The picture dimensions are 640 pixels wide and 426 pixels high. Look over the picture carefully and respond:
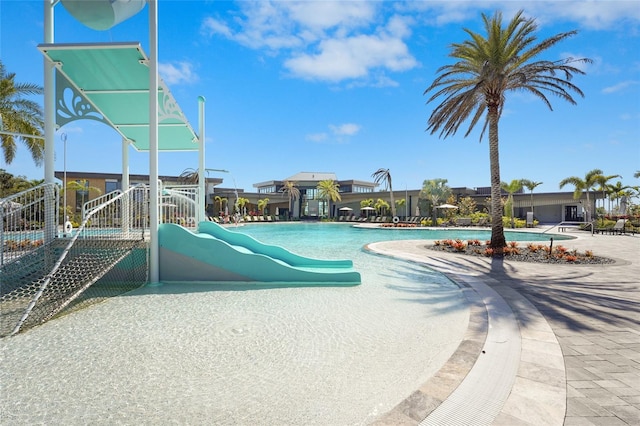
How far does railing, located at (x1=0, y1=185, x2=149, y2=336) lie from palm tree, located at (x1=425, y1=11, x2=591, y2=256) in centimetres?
1151

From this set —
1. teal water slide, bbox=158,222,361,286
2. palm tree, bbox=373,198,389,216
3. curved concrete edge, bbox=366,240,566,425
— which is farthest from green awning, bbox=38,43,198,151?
palm tree, bbox=373,198,389,216

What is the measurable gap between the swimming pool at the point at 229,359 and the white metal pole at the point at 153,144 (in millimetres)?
1129

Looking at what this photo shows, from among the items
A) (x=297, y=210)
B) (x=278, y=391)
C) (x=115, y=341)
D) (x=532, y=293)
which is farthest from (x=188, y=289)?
(x=297, y=210)

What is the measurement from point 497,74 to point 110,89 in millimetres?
12243

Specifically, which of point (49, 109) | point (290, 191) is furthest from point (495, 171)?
point (290, 191)

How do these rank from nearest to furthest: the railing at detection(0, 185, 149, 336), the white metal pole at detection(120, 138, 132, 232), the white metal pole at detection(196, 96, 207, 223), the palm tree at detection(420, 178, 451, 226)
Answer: the railing at detection(0, 185, 149, 336) → the white metal pole at detection(120, 138, 132, 232) → the white metal pole at detection(196, 96, 207, 223) → the palm tree at detection(420, 178, 451, 226)

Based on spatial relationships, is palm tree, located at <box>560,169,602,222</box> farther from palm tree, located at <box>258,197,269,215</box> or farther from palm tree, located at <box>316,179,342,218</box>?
palm tree, located at <box>258,197,269,215</box>

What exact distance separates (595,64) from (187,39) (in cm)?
1359

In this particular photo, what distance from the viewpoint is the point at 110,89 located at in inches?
286

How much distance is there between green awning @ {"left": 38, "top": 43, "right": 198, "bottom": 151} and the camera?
610cm

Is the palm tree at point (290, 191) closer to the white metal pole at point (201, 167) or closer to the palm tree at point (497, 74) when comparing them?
the palm tree at point (497, 74)

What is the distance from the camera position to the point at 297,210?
4872 cm

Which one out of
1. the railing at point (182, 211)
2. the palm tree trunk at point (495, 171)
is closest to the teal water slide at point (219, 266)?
the railing at point (182, 211)

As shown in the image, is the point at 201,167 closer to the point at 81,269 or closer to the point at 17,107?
the point at 81,269
